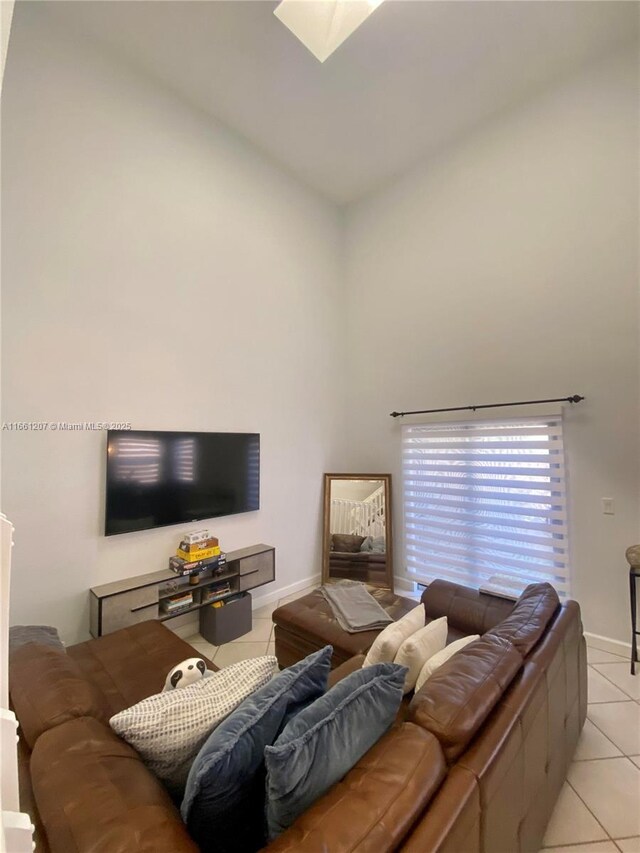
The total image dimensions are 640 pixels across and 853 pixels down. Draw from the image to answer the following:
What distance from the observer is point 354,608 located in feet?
7.51

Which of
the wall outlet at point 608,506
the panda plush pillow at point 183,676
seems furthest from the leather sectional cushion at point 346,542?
the panda plush pillow at point 183,676

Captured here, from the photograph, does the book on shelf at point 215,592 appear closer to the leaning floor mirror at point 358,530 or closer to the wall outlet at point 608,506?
the leaning floor mirror at point 358,530

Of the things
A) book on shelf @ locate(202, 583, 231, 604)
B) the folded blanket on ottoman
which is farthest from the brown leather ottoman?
book on shelf @ locate(202, 583, 231, 604)

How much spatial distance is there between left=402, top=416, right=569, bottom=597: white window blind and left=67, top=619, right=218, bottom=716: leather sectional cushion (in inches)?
94.0

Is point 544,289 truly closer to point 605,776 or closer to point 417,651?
point 417,651

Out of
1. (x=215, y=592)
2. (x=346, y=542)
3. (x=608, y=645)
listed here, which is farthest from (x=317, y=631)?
(x=608, y=645)

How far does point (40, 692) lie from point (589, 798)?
228cm

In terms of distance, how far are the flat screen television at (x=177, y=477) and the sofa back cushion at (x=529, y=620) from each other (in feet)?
7.37

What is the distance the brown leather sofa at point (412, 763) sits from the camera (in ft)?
2.38

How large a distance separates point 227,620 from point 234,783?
2.12 metres

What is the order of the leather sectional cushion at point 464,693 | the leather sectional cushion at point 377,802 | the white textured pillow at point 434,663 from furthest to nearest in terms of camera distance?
the white textured pillow at point 434,663 → the leather sectional cushion at point 464,693 → the leather sectional cushion at point 377,802

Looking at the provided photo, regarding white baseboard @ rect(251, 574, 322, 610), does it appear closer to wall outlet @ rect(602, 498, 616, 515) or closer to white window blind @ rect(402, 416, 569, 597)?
white window blind @ rect(402, 416, 569, 597)

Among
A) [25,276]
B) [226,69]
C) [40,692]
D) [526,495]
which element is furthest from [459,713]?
[226,69]

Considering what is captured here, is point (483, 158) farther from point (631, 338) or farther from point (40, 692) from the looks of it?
point (40, 692)
